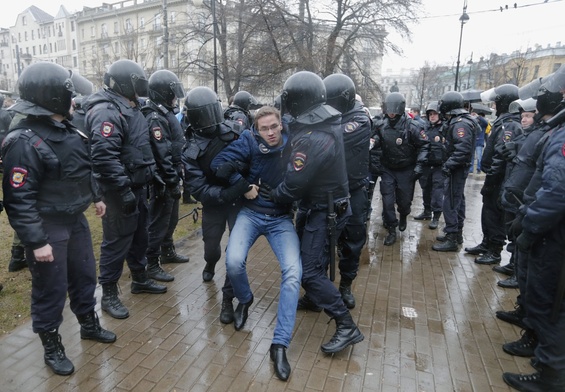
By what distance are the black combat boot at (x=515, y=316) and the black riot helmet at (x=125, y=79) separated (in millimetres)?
4255

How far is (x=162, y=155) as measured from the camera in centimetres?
424

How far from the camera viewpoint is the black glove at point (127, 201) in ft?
11.3

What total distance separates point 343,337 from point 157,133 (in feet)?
9.38

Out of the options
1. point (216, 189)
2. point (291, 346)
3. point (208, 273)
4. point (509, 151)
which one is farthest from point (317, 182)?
point (509, 151)

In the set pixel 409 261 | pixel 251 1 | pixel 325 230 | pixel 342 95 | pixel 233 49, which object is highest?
pixel 251 1

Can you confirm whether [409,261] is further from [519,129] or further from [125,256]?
[125,256]

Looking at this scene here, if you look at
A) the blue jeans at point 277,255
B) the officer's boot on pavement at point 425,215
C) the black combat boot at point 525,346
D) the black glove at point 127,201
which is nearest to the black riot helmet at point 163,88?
the black glove at point 127,201

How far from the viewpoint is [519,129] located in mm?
4816

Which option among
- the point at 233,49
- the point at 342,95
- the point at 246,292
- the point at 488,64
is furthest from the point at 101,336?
the point at 488,64

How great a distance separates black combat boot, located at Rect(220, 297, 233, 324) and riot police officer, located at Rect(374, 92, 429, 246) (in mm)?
3248

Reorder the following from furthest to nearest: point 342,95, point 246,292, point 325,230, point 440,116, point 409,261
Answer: point 440,116 < point 409,261 < point 342,95 < point 246,292 < point 325,230

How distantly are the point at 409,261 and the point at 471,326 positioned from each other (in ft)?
5.83

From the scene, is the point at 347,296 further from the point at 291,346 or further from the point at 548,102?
the point at 548,102

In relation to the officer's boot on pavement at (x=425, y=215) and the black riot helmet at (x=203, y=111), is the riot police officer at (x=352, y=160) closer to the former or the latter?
the black riot helmet at (x=203, y=111)
